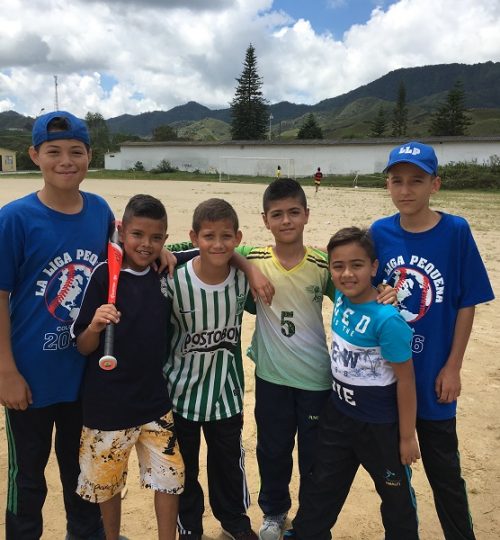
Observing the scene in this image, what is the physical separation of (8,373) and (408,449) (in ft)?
5.65

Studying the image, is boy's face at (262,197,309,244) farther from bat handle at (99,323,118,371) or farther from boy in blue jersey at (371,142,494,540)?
bat handle at (99,323,118,371)

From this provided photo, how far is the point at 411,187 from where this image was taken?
86.6 inches

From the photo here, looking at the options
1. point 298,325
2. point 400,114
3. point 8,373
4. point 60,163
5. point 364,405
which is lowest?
point 364,405

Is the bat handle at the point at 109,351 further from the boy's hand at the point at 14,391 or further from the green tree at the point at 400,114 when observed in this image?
the green tree at the point at 400,114

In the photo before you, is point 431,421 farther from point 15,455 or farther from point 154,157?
point 154,157

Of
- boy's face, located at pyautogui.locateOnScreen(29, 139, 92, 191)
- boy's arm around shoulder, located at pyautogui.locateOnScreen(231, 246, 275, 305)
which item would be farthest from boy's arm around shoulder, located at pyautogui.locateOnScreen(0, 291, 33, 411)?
boy's arm around shoulder, located at pyautogui.locateOnScreen(231, 246, 275, 305)

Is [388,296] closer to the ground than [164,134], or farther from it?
closer to the ground

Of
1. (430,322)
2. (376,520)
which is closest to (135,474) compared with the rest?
(376,520)

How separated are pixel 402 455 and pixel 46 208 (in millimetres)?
1871

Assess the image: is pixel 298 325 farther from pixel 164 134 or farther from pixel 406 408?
pixel 164 134

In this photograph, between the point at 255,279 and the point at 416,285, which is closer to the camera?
the point at 416,285

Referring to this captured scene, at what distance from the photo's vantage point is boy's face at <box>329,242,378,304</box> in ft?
6.91

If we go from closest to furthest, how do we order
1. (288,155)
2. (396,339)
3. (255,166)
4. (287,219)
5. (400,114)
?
(396,339) → (287,219) → (288,155) → (255,166) → (400,114)

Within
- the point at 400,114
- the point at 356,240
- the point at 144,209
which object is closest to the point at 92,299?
the point at 144,209
